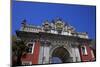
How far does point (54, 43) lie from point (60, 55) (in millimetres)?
137

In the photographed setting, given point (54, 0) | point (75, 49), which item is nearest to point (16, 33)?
point (54, 0)

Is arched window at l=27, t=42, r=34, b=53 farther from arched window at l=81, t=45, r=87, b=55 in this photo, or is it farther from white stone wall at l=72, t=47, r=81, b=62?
arched window at l=81, t=45, r=87, b=55

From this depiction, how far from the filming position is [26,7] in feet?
5.54

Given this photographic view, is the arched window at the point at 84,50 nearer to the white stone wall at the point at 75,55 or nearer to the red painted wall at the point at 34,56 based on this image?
the white stone wall at the point at 75,55

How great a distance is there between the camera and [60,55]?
1.78m

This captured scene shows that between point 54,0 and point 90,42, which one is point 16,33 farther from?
point 90,42

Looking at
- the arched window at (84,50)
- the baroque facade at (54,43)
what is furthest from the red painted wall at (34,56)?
the arched window at (84,50)

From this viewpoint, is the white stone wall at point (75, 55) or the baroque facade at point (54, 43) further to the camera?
the white stone wall at point (75, 55)

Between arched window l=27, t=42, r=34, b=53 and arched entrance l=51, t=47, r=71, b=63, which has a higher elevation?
arched window l=27, t=42, r=34, b=53

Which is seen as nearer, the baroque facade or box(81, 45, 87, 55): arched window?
the baroque facade

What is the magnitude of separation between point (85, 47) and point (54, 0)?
582mm

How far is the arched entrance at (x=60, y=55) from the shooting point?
5.76 feet

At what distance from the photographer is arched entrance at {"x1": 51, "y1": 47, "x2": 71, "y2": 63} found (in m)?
1.75

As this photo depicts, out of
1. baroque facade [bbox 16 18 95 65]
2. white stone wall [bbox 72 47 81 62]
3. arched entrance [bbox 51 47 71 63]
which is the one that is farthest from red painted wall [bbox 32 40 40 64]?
white stone wall [bbox 72 47 81 62]
